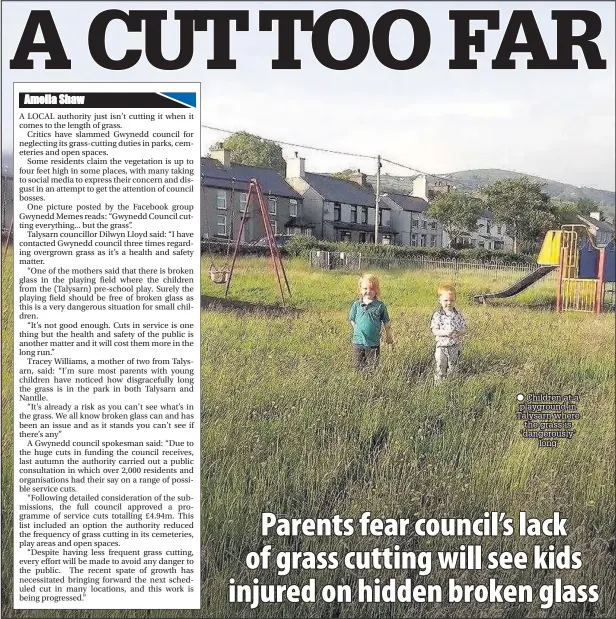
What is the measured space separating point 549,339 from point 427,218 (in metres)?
1.00

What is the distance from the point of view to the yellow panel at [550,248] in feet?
11.1

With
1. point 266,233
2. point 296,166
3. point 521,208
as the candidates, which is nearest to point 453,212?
point 521,208

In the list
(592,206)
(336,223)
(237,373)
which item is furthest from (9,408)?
(592,206)

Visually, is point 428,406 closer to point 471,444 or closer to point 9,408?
point 471,444

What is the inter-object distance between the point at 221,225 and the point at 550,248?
1904 mm

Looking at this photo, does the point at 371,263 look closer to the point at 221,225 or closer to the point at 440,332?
the point at 440,332

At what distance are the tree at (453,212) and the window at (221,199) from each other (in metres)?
1.18

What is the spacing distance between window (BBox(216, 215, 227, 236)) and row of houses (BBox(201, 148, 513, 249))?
0.10 meters

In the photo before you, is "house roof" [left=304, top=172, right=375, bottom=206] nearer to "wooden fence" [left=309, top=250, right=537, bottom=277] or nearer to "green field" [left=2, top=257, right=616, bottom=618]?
"wooden fence" [left=309, top=250, right=537, bottom=277]

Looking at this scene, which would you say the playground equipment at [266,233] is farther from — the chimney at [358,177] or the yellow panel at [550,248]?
the yellow panel at [550,248]

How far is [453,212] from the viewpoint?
341cm

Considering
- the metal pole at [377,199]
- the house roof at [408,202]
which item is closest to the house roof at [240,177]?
the metal pole at [377,199]
